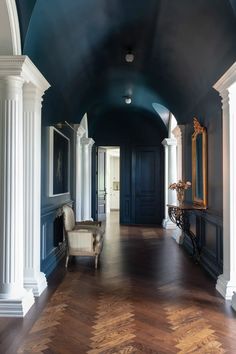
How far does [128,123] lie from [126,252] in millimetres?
4986

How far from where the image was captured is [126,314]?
3.23m

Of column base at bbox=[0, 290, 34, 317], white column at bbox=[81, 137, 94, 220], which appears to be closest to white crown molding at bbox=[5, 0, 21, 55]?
column base at bbox=[0, 290, 34, 317]

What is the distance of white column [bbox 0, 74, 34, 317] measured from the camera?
3.17 meters

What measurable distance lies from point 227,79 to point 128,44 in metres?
1.91

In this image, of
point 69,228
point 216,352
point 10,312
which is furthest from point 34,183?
point 216,352

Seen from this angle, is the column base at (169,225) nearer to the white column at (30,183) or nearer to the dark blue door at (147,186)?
the dark blue door at (147,186)

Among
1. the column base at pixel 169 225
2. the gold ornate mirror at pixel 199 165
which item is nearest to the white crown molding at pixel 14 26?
Result: the gold ornate mirror at pixel 199 165

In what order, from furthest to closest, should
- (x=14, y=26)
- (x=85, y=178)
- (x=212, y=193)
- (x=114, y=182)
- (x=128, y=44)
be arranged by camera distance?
(x=114, y=182)
(x=85, y=178)
(x=128, y=44)
(x=212, y=193)
(x=14, y=26)

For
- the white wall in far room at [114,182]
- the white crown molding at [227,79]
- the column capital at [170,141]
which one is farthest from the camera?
the white wall in far room at [114,182]

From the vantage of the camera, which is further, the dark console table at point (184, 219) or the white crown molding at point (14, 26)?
the dark console table at point (184, 219)

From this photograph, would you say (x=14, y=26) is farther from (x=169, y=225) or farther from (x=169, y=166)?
(x=169, y=225)

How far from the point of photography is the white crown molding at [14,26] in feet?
9.46

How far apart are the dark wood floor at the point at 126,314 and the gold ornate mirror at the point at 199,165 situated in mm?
1091

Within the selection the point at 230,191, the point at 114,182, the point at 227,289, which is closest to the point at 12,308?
the point at 227,289
